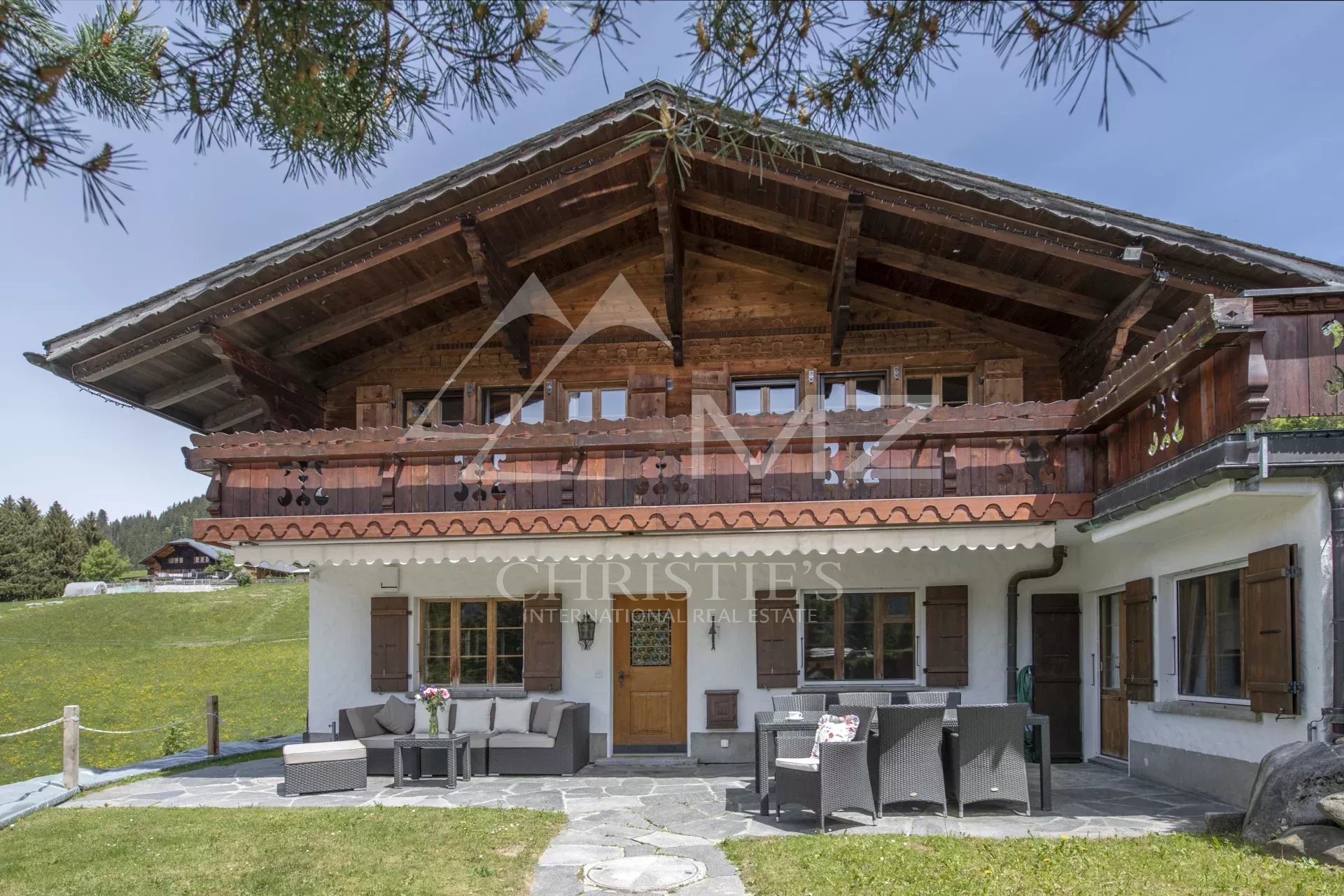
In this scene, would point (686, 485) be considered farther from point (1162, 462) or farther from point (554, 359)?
point (1162, 462)

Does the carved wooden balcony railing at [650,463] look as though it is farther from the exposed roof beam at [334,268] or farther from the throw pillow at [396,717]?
the throw pillow at [396,717]

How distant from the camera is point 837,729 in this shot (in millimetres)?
8312

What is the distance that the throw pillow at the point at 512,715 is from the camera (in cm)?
1140

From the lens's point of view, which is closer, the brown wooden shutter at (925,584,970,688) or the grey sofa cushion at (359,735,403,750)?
the grey sofa cushion at (359,735,403,750)

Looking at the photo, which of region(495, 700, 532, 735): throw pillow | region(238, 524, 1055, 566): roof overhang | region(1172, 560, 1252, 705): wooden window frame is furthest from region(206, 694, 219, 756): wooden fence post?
region(1172, 560, 1252, 705): wooden window frame

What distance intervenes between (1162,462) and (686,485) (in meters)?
4.43

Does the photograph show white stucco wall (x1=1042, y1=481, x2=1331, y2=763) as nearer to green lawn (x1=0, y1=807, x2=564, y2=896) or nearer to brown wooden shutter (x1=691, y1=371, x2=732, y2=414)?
brown wooden shutter (x1=691, y1=371, x2=732, y2=414)

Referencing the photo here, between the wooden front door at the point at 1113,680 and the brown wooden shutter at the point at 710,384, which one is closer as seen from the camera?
the wooden front door at the point at 1113,680

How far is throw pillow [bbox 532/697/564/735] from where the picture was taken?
11312 millimetres

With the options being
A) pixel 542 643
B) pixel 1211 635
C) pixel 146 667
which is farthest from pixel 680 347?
pixel 146 667

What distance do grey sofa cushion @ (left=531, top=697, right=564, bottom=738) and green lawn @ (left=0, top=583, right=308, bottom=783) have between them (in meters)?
7.27

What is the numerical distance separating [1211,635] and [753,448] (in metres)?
4.58

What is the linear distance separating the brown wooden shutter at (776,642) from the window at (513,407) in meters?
3.69

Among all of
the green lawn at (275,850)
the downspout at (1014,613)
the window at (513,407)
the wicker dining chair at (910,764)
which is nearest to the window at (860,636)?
the downspout at (1014,613)
